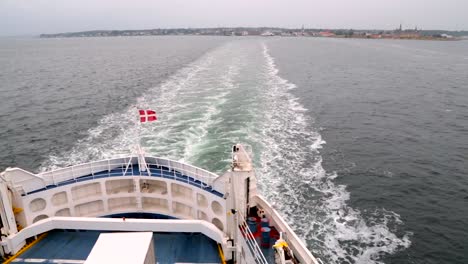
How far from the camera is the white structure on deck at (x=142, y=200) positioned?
10320 mm

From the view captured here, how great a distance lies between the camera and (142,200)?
43.4 ft

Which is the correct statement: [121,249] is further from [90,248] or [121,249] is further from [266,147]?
[266,147]

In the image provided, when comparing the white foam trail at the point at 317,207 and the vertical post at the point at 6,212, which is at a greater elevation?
the vertical post at the point at 6,212

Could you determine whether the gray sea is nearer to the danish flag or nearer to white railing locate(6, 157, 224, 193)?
white railing locate(6, 157, 224, 193)

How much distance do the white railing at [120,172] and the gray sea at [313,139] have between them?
25.2 ft

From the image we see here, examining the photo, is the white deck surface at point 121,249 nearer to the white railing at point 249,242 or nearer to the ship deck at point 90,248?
the white railing at point 249,242

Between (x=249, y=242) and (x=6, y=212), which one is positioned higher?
(x=6, y=212)

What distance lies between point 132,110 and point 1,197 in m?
27.4

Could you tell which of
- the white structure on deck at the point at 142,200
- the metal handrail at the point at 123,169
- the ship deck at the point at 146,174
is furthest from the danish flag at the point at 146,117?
the ship deck at the point at 146,174

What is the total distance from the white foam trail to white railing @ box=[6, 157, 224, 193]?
768 cm

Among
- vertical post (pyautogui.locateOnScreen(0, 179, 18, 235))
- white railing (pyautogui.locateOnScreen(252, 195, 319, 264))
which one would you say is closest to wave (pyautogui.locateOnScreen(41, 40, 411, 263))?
vertical post (pyautogui.locateOnScreen(0, 179, 18, 235))

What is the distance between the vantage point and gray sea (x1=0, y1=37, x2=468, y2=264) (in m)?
18.6

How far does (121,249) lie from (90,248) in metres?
4.41

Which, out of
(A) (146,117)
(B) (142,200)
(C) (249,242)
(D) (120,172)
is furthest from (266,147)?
(C) (249,242)
